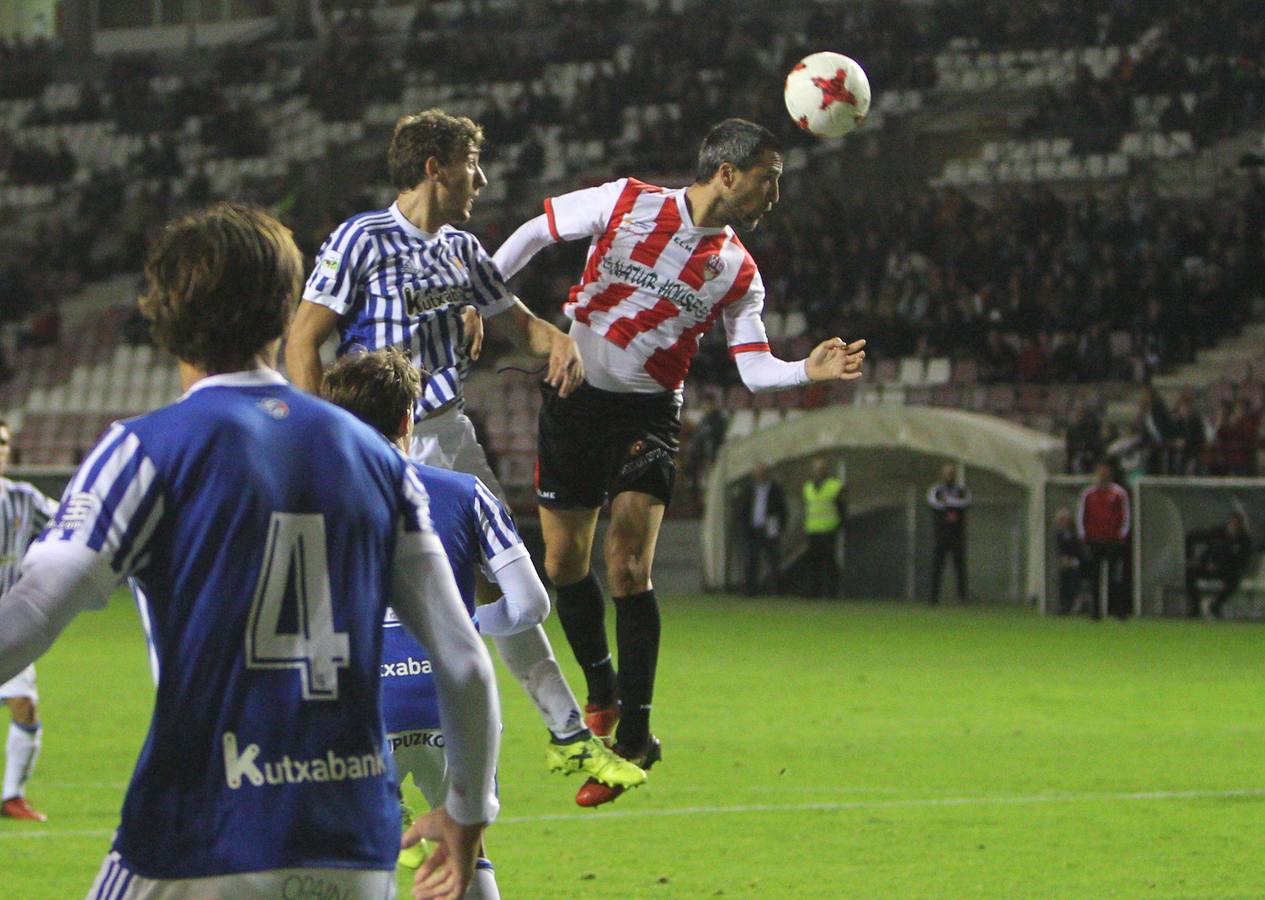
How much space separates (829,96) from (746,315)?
0.92 meters

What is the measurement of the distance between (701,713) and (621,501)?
6.07 metres

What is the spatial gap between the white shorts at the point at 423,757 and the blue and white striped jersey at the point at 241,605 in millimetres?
2268

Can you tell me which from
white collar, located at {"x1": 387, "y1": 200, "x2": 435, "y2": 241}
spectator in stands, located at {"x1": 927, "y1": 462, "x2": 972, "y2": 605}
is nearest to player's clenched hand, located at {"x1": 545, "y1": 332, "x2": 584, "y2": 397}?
white collar, located at {"x1": 387, "y1": 200, "x2": 435, "y2": 241}

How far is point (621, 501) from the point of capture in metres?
7.57

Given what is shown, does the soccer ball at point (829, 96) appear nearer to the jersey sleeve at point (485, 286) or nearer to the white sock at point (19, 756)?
the jersey sleeve at point (485, 286)

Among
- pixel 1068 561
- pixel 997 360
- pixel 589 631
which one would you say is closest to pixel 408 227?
pixel 589 631

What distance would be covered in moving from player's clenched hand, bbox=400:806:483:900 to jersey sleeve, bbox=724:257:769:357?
4.53 meters

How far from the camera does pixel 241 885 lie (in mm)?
2910

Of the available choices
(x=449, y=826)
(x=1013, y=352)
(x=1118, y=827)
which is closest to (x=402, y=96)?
(x=1013, y=352)

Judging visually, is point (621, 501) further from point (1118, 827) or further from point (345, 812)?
point (345, 812)

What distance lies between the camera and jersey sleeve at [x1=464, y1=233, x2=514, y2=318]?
22.5 feet

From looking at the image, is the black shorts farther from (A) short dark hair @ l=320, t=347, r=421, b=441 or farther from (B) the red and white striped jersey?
(A) short dark hair @ l=320, t=347, r=421, b=441

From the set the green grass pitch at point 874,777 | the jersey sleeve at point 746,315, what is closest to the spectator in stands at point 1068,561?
the green grass pitch at point 874,777

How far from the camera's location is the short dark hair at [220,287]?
2904 mm
